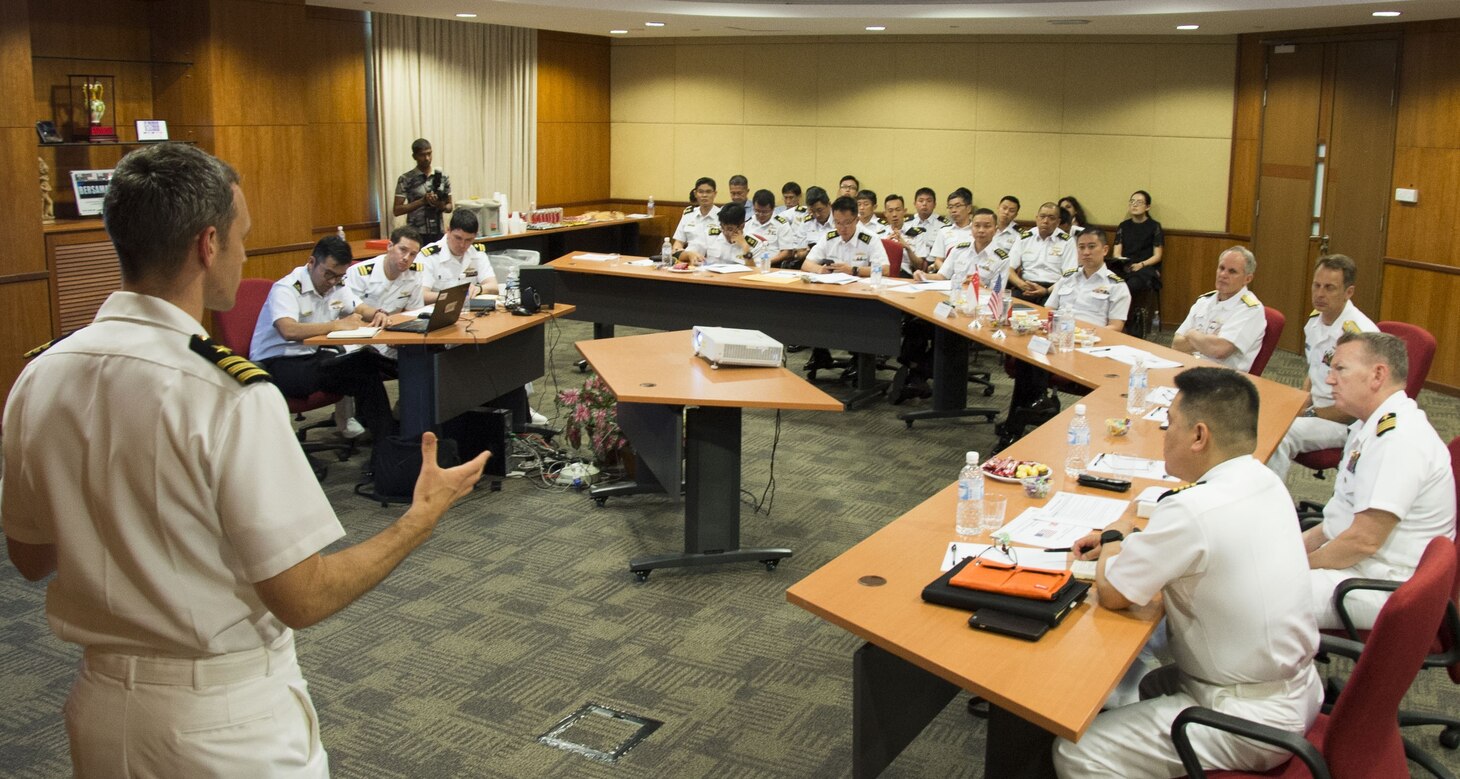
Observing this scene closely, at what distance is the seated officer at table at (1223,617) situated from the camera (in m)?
2.59

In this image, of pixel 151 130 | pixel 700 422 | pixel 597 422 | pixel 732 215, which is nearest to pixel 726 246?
pixel 732 215

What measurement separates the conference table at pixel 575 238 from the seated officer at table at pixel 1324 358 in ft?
23.9

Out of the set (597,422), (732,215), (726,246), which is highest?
(732,215)

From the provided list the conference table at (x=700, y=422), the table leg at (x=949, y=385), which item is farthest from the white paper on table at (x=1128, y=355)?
the conference table at (x=700, y=422)

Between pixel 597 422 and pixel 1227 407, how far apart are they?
3952mm

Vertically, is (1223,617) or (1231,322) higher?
(1231,322)

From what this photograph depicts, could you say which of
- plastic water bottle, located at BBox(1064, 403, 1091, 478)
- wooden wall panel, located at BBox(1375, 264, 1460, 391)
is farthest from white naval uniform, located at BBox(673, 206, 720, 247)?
plastic water bottle, located at BBox(1064, 403, 1091, 478)

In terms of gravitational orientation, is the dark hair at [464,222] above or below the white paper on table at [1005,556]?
above

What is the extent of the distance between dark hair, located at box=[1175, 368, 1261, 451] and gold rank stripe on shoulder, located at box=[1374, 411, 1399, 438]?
94cm

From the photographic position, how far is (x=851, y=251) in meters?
8.83

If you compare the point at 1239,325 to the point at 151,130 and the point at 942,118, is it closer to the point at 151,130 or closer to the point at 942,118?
the point at 942,118

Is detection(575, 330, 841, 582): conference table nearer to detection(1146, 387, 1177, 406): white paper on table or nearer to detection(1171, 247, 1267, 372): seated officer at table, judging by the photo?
detection(1146, 387, 1177, 406): white paper on table

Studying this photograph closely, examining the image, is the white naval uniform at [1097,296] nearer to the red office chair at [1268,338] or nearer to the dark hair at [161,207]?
the red office chair at [1268,338]

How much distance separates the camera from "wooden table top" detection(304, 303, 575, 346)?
5.72m
